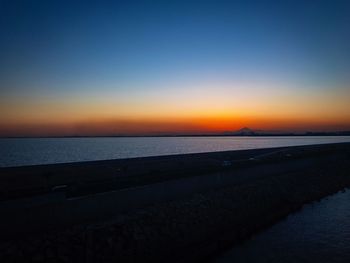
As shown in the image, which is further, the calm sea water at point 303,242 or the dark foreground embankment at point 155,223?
the calm sea water at point 303,242

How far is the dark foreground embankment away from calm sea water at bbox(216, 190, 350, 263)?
884 millimetres

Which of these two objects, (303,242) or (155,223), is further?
(303,242)

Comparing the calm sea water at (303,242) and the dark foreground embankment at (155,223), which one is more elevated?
the dark foreground embankment at (155,223)

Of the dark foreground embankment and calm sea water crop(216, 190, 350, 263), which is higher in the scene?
the dark foreground embankment

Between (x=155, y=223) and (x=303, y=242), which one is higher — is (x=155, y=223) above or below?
above

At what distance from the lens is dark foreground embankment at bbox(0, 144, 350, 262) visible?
463 inches

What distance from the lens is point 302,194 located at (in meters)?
29.0

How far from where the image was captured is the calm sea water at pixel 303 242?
15.3 meters

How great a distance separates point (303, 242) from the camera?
17.6m

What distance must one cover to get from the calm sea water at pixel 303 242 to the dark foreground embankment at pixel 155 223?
88 cm

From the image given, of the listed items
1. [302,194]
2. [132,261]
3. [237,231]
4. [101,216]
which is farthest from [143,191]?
[302,194]

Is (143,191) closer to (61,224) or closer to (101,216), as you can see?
(101,216)

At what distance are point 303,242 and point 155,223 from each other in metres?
8.63

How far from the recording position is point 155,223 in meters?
15.3
